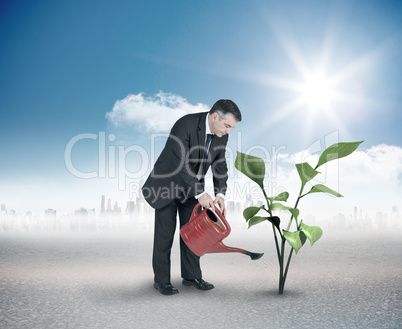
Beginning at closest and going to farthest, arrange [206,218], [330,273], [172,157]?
[206,218] → [172,157] → [330,273]

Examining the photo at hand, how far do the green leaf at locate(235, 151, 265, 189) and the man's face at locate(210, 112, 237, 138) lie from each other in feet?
0.50

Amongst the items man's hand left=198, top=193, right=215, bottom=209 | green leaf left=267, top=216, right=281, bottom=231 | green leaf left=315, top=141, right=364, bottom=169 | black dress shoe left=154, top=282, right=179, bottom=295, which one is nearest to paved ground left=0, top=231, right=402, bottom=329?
black dress shoe left=154, top=282, right=179, bottom=295

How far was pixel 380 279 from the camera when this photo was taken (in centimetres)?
302

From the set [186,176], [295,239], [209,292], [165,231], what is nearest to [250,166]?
[186,176]

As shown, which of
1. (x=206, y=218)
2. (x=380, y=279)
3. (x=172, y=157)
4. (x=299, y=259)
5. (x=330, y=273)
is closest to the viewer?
(x=206, y=218)

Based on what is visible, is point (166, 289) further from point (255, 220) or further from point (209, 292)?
point (255, 220)

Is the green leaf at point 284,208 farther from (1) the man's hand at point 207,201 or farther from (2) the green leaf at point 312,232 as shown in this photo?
(1) the man's hand at point 207,201

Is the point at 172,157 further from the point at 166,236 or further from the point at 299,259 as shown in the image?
the point at 299,259

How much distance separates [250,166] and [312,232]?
1.68 ft

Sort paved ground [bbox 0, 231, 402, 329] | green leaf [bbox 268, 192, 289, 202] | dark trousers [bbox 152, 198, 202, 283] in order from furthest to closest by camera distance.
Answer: dark trousers [bbox 152, 198, 202, 283] < green leaf [bbox 268, 192, 289, 202] < paved ground [bbox 0, 231, 402, 329]

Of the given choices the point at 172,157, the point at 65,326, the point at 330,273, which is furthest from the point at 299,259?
the point at 65,326

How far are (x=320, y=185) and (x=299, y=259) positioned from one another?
164 centimetres

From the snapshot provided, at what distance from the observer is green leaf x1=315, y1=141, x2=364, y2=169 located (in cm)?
235

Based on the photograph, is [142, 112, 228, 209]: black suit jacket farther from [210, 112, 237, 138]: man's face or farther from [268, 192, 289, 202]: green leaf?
[268, 192, 289, 202]: green leaf
